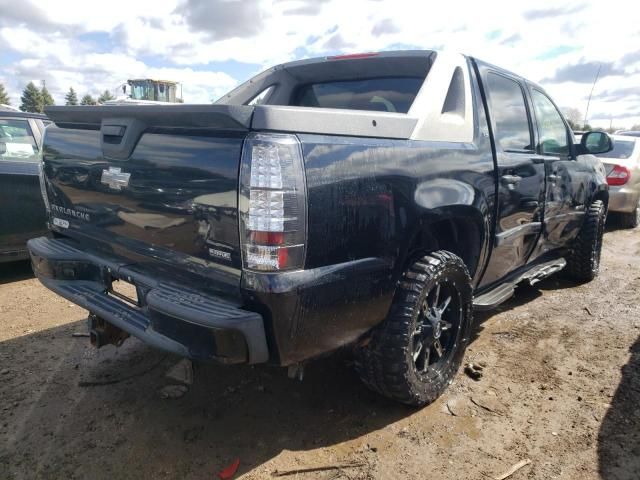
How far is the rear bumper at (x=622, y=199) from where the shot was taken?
25.4ft

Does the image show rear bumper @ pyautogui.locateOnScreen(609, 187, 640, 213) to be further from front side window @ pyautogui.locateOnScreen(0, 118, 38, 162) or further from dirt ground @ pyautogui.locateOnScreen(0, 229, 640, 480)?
front side window @ pyautogui.locateOnScreen(0, 118, 38, 162)

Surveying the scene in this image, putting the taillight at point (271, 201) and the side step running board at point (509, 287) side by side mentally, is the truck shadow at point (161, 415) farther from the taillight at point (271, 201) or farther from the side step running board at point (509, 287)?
the side step running board at point (509, 287)

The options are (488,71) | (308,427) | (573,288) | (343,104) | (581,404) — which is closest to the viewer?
(308,427)

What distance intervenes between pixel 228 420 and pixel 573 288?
3.90 meters

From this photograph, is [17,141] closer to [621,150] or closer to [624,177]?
[624,177]

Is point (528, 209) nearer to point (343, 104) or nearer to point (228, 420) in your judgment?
point (343, 104)

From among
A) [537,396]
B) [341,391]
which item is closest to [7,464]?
[341,391]

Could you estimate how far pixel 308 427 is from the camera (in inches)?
104

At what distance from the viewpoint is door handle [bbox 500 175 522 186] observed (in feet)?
10.4

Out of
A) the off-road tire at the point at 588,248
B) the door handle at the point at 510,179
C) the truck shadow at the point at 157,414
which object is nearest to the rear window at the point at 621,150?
the off-road tire at the point at 588,248

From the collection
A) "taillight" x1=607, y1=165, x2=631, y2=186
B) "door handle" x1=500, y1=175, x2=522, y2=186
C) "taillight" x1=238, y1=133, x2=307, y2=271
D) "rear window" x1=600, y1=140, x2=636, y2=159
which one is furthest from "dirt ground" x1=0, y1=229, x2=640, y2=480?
"rear window" x1=600, y1=140, x2=636, y2=159

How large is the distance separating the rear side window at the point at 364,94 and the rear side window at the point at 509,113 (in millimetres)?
556

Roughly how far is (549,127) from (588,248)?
59.0 inches

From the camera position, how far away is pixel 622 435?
2555 millimetres
